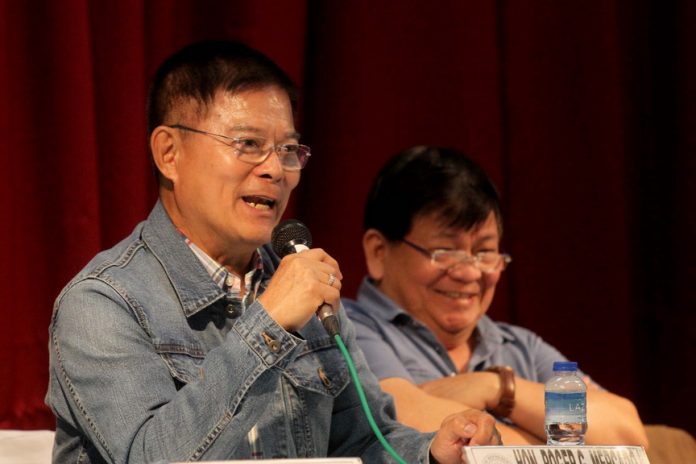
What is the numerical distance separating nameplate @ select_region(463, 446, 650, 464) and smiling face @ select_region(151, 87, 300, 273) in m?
0.62

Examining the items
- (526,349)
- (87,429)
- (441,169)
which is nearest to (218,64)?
(87,429)

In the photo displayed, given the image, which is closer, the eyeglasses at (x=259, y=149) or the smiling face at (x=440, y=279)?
the eyeglasses at (x=259, y=149)

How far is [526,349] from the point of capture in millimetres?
3021

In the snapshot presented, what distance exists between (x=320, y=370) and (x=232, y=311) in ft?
0.66

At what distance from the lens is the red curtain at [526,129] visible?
2859mm

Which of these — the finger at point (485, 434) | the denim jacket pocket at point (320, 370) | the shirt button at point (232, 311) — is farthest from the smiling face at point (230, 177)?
the finger at point (485, 434)

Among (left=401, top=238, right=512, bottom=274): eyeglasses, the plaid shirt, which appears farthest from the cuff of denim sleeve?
the plaid shirt

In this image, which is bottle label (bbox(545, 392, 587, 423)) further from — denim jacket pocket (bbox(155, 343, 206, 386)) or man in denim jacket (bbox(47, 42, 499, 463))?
denim jacket pocket (bbox(155, 343, 206, 386))

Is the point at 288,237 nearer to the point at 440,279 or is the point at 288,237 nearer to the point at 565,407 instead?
the point at 565,407

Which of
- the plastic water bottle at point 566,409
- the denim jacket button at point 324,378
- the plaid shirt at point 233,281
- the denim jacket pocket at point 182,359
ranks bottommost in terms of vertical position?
the plastic water bottle at point 566,409

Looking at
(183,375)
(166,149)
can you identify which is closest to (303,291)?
(183,375)

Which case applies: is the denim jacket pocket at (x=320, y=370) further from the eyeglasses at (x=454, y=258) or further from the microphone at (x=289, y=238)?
the eyeglasses at (x=454, y=258)

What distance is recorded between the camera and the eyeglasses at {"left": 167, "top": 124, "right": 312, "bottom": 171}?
2049 millimetres

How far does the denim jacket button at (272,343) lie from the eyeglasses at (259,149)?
16.9 inches
